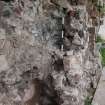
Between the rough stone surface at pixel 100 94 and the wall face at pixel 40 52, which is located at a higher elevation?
the wall face at pixel 40 52

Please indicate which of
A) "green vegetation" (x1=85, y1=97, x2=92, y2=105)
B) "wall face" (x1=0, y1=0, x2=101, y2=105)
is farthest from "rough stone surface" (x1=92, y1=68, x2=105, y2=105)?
"wall face" (x1=0, y1=0, x2=101, y2=105)

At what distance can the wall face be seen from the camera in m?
1.88

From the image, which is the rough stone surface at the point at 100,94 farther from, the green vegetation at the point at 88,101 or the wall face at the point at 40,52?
the wall face at the point at 40,52

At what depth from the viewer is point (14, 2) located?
6.05 feet

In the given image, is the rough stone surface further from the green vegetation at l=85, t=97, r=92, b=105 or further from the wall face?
the wall face

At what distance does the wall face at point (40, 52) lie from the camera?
74.0 inches

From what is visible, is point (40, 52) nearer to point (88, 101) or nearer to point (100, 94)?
point (88, 101)

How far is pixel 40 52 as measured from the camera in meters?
2.04

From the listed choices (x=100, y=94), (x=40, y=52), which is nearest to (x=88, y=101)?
(x=100, y=94)

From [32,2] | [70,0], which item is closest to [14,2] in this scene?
[32,2]

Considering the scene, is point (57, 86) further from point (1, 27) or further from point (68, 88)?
point (1, 27)

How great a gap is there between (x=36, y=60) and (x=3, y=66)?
0.24 metres

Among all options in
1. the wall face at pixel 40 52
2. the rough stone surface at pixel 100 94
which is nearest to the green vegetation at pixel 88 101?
the rough stone surface at pixel 100 94

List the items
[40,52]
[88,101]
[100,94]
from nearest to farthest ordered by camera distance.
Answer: [40,52], [88,101], [100,94]
